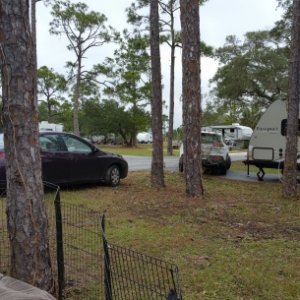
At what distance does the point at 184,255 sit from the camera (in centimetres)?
572

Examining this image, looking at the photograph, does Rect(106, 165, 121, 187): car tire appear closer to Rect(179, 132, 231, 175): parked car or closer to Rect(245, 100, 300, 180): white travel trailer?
Rect(179, 132, 231, 175): parked car

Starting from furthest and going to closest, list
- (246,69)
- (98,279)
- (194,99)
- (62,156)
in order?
1. (246,69)
2. (62,156)
3. (194,99)
4. (98,279)

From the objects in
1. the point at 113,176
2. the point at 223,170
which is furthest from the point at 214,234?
the point at 223,170

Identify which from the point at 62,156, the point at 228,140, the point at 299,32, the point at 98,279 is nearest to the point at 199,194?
the point at 62,156

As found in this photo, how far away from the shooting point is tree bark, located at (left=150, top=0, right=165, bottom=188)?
469 inches

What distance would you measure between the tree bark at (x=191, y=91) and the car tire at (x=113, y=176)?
8.77 ft

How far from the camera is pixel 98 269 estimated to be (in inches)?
198

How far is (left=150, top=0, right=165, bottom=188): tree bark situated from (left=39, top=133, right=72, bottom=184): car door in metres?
2.29

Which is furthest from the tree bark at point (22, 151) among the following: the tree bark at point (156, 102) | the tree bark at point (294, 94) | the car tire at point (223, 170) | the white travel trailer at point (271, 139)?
the car tire at point (223, 170)

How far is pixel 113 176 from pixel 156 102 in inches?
89.2

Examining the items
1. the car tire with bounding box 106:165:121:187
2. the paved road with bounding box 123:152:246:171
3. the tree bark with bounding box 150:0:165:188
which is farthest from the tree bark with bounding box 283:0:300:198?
the paved road with bounding box 123:152:246:171

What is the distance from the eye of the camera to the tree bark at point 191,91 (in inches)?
398

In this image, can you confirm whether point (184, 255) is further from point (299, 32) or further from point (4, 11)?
point (299, 32)

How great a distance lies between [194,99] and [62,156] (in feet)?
10.9
